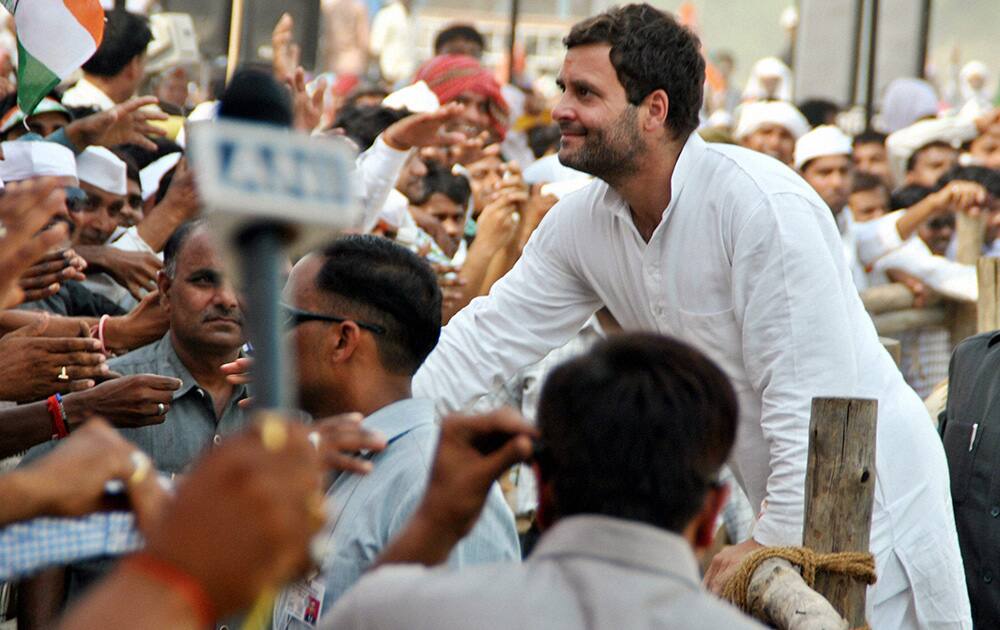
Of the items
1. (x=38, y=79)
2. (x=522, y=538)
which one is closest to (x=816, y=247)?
(x=38, y=79)

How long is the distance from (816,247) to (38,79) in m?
2.35

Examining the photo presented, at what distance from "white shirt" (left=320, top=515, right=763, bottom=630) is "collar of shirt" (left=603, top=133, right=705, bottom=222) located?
200 cm

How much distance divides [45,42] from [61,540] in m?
3.04

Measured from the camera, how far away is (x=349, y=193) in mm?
1247

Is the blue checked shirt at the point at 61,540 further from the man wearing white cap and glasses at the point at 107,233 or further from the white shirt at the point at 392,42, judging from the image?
the white shirt at the point at 392,42

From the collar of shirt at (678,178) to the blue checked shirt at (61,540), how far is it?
7.53 feet

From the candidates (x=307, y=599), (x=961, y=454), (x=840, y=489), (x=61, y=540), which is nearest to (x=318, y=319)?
(x=307, y=599)

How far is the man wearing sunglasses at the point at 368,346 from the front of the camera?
2.96 m

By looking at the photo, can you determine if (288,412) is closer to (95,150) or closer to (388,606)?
(388,606)

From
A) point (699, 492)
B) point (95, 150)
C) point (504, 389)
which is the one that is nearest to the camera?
point (699, 492)

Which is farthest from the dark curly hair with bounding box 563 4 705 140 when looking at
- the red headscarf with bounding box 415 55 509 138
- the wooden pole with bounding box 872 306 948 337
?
the wooden pole with bounding box 872 306 948 337

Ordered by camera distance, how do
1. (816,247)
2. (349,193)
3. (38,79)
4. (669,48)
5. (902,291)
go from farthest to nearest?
(902,291), (38,79), (669,48), (816,247), (349,193)

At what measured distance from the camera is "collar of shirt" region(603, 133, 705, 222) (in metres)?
3.72

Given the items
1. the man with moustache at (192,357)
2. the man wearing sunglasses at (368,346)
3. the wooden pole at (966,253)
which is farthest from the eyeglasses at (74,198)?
the wooden pole at (966,253)
